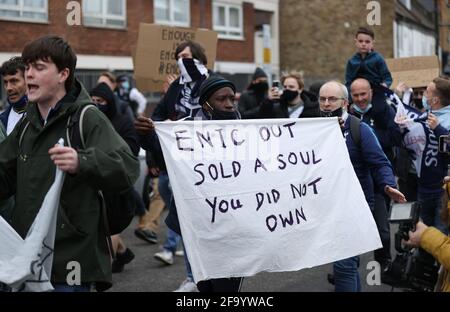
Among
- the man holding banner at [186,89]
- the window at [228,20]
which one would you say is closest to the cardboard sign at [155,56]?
the man holding banner at [186,89]

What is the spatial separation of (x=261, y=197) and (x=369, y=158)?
1.29m

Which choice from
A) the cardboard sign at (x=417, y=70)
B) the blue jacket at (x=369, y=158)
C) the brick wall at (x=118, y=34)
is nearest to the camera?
the blue jacket at (x=369, y=158)

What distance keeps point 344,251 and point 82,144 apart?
1.70 metres

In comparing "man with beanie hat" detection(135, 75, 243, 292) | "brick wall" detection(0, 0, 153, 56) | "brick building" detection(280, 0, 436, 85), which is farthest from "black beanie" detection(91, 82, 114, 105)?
"brick wall" detection(0, 0, 153, 56)

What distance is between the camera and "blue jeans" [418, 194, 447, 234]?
21.0 feet

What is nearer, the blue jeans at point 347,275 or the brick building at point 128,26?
the blue jeans at point 347,275

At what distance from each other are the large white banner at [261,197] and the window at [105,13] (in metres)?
19.9

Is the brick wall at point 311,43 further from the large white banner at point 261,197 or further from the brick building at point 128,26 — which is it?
the large white banner at point 261,197

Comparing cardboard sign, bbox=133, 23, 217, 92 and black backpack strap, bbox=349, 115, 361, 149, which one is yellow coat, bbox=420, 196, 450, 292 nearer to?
black backpack strap, bbox=349, 115, 361, 149

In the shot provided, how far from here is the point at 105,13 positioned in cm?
2384

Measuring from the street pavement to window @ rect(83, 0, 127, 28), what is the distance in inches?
669

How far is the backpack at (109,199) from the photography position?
129 inches

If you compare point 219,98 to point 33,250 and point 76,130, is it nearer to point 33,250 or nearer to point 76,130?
point 76,130
